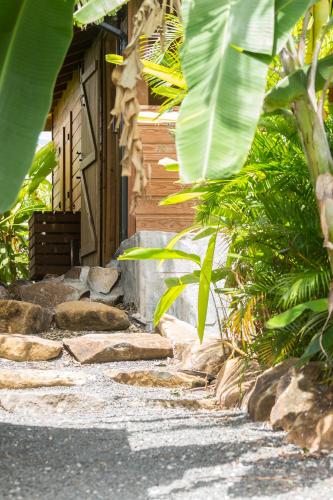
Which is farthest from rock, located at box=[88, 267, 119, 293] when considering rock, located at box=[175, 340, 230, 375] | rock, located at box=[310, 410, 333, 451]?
rock, located at box=[310, 410, 333, 451]

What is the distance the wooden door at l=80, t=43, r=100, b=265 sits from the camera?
10.3m

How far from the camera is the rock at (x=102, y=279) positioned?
27.9 ft

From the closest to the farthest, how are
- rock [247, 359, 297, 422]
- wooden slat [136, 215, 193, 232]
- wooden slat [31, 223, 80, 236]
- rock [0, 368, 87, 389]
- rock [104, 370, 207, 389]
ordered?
1. rock [247, 359, 297, 422]
2. rock [0, 368, 87, 389]
3. rock [104, 370, 207, 389]
4. wooden slat [136, 215, 193, 232]
5. wooden slat [31, 223, 80, 236]

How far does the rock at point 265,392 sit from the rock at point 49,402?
37.6 inches

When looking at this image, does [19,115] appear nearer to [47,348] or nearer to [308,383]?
[308,383]

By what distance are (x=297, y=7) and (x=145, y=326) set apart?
4620mm

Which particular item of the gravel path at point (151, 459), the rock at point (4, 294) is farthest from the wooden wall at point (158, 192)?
the gravel path at point (151, 459)

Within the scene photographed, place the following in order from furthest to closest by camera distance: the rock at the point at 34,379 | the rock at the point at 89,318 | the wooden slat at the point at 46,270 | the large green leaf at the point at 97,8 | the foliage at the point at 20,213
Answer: the wooden slat at the point at 46,270, the foliage at the point at 20,213, the rock at the point at 89,318, the rock at the point at 34,379, the large green leaf at the point at 97,8

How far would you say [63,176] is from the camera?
13727mm

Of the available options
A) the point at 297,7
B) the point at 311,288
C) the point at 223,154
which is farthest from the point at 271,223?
the point at 223,154

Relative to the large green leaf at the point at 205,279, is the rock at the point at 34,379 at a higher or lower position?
lower

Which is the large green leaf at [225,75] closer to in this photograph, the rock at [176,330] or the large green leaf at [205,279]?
the large green leaf at [205,279]

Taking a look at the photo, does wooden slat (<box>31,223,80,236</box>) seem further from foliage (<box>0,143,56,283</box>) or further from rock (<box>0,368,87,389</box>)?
rock (<box>0,368,87,389</box>)

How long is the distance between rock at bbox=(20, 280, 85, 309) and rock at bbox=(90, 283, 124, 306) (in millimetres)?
190
